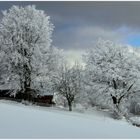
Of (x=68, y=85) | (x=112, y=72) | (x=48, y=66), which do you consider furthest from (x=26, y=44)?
(x=112, y=72)

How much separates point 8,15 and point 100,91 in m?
17.0

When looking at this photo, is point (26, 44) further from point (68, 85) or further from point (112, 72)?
point (112, 72)

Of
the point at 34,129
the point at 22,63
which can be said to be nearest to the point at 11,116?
the point at 34,129

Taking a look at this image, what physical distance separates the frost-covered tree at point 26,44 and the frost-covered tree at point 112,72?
249 inches

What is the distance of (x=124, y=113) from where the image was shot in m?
41.9

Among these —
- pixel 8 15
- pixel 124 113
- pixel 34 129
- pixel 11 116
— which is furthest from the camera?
pixel 8 15

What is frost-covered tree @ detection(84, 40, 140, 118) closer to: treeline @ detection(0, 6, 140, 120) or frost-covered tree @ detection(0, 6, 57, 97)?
treeline @ detection(0, 6, 140, 120)

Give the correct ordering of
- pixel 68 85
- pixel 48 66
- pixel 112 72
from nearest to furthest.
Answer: pixel 112 72
pixel 48 66
pixel 68 85

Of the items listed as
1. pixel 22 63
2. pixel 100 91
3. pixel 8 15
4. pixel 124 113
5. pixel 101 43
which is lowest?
pixel 124 113

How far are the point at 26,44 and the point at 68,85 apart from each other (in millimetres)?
8566

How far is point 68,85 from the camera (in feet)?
150

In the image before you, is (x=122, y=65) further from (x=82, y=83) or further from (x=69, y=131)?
(x=69, y=131)

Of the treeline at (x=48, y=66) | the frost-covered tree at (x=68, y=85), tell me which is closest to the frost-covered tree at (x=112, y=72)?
the treeline at (x=48, y=66)

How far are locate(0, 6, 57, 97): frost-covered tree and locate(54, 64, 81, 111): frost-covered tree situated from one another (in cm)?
258
